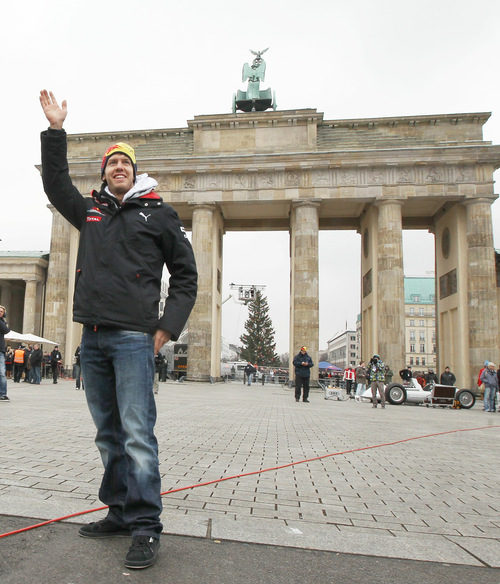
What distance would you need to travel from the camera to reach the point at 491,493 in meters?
4.54

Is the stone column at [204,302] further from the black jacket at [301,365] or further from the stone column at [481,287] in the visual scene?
the stone column at [481,287]

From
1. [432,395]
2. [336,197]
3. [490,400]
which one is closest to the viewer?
[490,400]

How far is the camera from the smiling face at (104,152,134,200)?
10.3ft

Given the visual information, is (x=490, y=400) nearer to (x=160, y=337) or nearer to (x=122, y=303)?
(x=160, y=337)

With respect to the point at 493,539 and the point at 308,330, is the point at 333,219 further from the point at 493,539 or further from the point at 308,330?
the point at 493,539

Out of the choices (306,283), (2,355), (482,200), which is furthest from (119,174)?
(482,200)

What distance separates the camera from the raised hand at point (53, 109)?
2.97 m

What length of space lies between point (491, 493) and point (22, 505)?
386 centimetres

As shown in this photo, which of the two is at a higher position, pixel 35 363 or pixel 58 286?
pixel 58 286

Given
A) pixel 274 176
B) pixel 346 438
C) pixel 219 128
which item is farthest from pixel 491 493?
pixel 219 128

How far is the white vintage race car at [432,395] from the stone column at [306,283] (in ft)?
37.0

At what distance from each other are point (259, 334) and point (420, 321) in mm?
36951

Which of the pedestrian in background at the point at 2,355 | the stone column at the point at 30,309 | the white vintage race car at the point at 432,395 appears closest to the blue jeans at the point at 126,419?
the pedestrian in background at the point at 2,355

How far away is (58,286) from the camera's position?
3516cm
